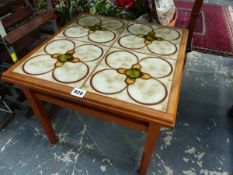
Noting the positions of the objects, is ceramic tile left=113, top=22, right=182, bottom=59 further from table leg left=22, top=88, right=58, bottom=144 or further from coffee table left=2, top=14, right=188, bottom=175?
table leg left=22, top=88, right=58, bottom=144

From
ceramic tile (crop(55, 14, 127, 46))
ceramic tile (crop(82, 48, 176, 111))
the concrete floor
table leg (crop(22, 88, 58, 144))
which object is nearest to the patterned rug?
the concrete floor

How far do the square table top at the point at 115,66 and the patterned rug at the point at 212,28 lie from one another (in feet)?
3.36

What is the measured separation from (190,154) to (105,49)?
775 millimetres

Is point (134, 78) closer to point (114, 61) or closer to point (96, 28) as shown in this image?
point (114, 61)

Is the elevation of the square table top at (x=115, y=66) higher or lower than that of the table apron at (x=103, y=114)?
higher

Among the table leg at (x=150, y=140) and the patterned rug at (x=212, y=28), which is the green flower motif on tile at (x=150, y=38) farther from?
the patterned rug at (x=212, y=28)

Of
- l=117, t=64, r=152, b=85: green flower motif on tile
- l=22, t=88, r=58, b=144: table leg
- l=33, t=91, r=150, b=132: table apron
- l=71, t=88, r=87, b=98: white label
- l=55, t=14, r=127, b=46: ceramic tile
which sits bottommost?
l=22, t=88, r=58, b=144: table leg

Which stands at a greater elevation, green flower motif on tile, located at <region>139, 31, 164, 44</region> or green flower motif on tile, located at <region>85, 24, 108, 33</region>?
green flower motif on tile, located at <region>85, 24, 108, 33</region>

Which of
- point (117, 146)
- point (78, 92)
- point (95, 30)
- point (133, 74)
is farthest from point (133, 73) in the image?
point (117, 146)

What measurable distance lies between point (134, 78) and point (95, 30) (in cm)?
45

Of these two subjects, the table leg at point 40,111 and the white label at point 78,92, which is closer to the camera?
the white label at point 78,92

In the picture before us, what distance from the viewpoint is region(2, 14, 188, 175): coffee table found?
29.8 inches

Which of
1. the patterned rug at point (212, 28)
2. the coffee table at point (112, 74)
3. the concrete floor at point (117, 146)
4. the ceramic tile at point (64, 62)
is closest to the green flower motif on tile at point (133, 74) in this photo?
the coffee table at point (112, 74)

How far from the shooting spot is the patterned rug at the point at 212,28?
6.50ft
